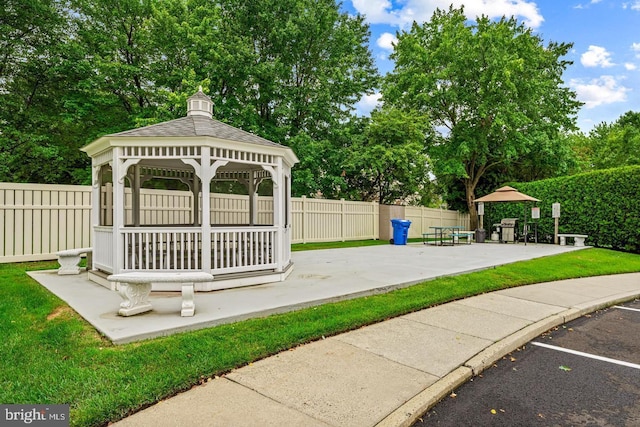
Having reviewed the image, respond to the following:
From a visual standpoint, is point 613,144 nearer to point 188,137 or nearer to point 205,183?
point 205,183

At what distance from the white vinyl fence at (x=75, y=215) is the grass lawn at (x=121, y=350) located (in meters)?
3.05

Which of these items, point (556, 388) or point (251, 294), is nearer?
point (556, 388)

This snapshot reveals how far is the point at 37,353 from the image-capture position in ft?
11.0

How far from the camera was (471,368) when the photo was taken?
339 cm

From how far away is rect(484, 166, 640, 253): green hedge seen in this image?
13.4 m

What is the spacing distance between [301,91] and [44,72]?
35.9 ft

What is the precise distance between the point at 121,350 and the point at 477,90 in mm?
21584

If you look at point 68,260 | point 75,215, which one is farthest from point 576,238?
point 75,215

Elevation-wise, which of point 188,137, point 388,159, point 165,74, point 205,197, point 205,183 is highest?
point 165,74

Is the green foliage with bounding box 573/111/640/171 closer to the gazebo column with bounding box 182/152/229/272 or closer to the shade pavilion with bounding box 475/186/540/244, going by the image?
the shade pavilion with bounding box 475/186/540/244

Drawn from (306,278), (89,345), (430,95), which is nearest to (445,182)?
(430,95)

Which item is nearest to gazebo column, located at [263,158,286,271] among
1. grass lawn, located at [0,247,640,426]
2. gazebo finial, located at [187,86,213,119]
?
grass lawn, located at [0,247,640,426]

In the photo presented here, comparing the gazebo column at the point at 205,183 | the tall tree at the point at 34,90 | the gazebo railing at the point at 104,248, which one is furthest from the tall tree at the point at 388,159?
the tall tree at the point at 34,90

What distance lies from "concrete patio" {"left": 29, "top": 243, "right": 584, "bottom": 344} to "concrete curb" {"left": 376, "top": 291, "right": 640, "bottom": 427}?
2.24 m
